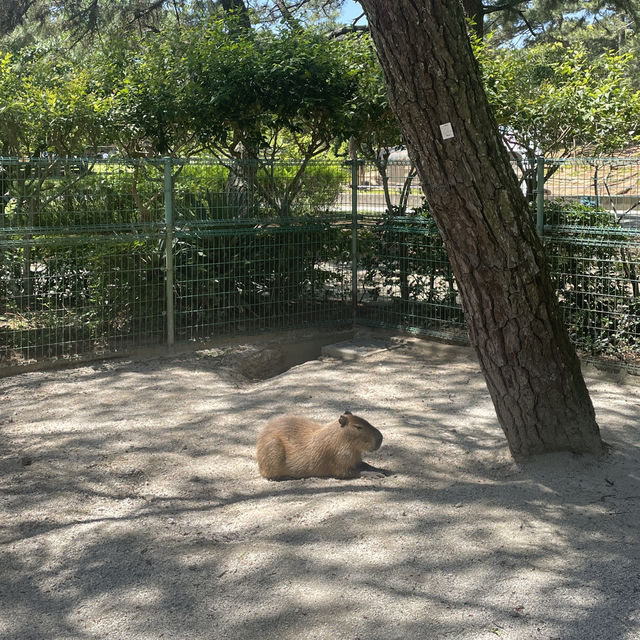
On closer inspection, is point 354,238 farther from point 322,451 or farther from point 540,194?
point 322,451

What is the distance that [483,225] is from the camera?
16.3ft

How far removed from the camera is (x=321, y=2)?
19031 mm

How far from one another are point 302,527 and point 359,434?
0.96 meters

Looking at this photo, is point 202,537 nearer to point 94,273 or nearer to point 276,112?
point 94,273

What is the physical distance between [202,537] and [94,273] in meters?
4.52

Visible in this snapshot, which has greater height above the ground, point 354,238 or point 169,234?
point 169,234

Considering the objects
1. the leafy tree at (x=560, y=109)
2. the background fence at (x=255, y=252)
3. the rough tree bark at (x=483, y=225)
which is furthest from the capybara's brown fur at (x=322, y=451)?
the leafy tree at (x=560, y=109)

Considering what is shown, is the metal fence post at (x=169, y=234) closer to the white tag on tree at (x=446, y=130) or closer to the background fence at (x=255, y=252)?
the background fence at (x=255, y=252)

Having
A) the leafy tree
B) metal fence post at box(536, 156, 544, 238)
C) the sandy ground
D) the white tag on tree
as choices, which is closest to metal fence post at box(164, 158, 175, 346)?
the sandy ground

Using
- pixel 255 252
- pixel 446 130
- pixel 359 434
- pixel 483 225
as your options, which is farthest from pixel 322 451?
pixel 255 252

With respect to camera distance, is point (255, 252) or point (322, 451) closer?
point (322, 451)

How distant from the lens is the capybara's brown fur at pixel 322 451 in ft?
17.6

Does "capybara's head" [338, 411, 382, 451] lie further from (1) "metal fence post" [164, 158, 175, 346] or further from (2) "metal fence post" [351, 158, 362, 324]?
(2) "metal fence post" [351, 158, 362, 324]

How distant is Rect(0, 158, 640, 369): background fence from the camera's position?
799 centimetres
